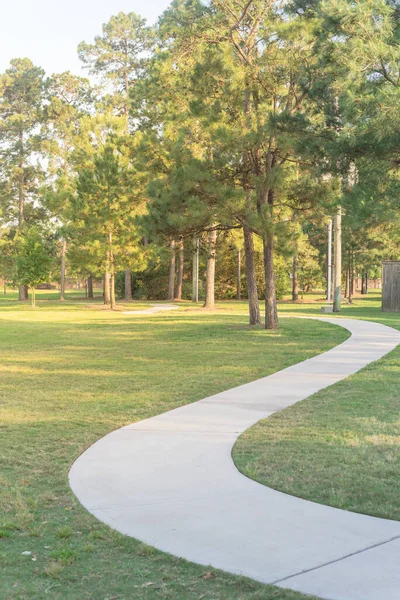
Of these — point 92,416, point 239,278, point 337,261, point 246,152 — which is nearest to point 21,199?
point 239,278

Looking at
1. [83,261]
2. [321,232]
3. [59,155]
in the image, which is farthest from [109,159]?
[321,232]

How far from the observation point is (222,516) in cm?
457

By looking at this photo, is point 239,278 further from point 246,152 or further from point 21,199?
point 246,152

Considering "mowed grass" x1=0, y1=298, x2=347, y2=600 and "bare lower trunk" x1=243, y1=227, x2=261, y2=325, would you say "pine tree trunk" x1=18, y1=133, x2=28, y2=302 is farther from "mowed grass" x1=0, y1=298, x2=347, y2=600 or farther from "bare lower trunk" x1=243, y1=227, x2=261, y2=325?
"bare lower trunk" x1=243, y1=227, x2=261, y2=325

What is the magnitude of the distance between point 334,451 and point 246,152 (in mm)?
14105

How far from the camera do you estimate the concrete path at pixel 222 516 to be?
368 cm

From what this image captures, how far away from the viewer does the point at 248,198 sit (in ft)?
Result: 63.3

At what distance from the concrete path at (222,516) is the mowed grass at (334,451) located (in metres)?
0.21

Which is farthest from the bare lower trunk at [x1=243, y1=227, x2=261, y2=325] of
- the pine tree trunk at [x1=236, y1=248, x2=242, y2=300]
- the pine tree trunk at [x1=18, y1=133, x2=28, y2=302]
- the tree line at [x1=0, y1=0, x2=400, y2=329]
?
the pine tree trunk at [x1=18, y1=133, x2=28, y2=302]

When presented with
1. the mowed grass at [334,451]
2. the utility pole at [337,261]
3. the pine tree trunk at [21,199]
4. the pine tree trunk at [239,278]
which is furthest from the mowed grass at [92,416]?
the pine tree trunk at [21,199]

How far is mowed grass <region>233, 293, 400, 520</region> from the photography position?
5.14 m

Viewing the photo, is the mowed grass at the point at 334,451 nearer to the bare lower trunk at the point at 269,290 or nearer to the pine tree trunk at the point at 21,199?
the bare lower trunk at the point at 269,290

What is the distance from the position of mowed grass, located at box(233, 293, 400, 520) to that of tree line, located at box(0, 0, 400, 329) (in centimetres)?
357

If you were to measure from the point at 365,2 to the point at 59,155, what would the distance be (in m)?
40.0
